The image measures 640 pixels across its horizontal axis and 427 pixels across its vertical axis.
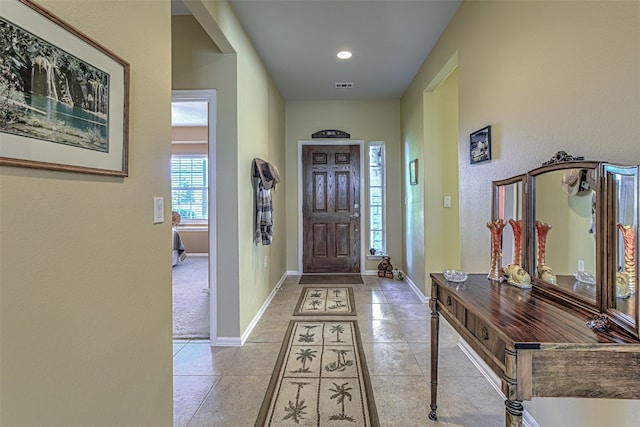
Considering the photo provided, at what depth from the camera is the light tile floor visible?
72.5 inches

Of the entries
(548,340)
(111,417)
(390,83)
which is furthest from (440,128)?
(111,417)

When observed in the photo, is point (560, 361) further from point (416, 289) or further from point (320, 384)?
point (416, 289)

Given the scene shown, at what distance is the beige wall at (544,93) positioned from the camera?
3.88 feet

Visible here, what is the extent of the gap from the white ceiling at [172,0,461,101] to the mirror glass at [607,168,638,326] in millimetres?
2161

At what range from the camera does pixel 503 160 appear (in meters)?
2.08

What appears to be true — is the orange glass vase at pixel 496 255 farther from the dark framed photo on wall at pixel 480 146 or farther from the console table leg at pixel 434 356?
the dark framed photo on wall at pixel 480 146

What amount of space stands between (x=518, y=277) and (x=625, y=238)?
0.56 meters

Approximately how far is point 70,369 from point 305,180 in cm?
448

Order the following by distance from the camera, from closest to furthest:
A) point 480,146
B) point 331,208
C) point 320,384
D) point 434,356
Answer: point 434,356
point 320,384
point 480,146
point 331,208

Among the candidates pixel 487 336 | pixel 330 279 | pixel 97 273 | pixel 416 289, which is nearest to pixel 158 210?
pixel 97 273

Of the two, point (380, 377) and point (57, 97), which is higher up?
point (57, 97)

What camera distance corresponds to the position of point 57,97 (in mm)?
958

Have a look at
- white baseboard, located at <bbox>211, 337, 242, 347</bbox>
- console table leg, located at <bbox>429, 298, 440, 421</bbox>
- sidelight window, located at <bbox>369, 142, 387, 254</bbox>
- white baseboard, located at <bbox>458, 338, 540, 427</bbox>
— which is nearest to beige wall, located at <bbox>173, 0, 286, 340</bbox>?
white baseboard, located at <bbox>211, 337, 242, 347</bbox>

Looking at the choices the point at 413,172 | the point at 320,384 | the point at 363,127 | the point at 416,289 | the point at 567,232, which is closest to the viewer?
the point at 567,232
